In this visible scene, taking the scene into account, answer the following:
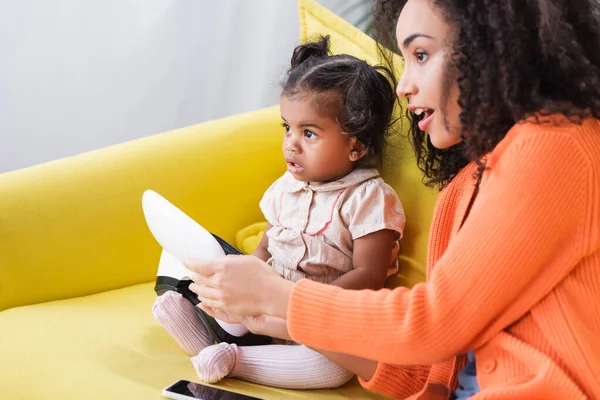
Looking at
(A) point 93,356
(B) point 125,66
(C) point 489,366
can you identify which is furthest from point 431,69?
(B) point 125,66

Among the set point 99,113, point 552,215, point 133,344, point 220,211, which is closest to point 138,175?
point 220,211

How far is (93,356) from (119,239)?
292mm

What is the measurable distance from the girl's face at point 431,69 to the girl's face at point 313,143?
32cm

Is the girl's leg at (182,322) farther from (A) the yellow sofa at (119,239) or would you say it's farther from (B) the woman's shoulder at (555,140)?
(B) the woman's shoulder at (555,140)

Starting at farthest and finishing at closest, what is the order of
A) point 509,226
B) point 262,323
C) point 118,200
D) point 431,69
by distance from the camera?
point 118,200, point 262,323, point 431,69, point 509,226

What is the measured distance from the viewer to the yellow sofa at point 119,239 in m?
1.19

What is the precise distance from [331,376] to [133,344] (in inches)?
12.7

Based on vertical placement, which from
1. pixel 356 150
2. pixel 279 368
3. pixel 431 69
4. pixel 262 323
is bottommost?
pixel 279 368

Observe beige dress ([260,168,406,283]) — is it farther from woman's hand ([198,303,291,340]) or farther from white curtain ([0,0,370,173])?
white curtain ([0,0,370,173])

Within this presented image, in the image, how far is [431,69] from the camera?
0.96 m

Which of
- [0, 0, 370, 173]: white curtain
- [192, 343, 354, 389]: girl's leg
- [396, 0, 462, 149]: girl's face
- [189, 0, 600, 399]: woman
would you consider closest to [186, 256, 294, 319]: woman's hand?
[189, 0, 600, 399]: woman

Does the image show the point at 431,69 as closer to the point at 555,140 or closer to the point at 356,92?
the point at 555,140

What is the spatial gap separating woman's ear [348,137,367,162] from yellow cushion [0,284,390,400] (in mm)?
372

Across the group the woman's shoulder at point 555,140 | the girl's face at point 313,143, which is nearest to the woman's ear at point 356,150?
the girl's face at point 313,143
